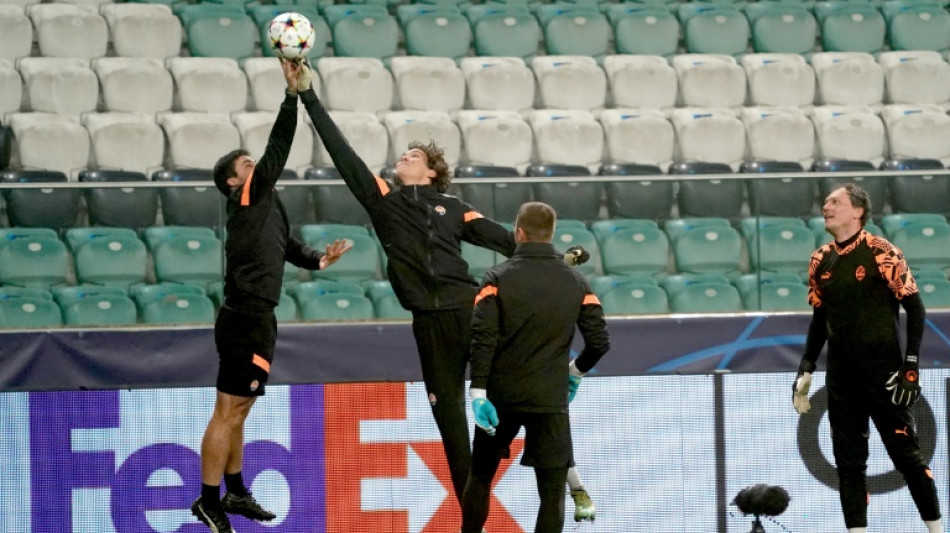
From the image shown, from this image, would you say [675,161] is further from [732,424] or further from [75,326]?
[75,326]

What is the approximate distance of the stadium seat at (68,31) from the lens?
485 inches

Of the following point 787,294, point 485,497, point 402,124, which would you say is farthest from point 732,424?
point 402,124

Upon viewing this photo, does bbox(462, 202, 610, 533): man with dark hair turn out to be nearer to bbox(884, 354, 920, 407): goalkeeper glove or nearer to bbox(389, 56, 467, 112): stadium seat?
bbox(884, 354, 920, 407): goalkeeper glove

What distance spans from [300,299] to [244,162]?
209 centimetres

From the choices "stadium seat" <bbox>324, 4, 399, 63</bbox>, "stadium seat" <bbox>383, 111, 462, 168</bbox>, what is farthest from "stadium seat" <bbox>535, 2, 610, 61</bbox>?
"stadium seat" <bbox>383, 111, 462, 168</bbox>

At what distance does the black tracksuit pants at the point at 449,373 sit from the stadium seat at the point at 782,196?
319cm

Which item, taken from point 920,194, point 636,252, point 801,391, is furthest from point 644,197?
point 801,391

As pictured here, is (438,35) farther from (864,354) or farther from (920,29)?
(864,354)

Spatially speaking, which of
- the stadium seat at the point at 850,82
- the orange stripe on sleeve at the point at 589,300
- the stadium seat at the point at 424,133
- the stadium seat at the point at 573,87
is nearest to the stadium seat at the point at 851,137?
the stadium seat at the point at 850,82

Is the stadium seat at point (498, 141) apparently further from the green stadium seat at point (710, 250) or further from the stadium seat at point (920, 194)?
the stadium seat at point (920, 194)

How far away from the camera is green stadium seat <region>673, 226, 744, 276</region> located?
9492mm

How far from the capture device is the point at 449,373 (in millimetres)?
7008

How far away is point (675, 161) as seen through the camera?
12.1 m

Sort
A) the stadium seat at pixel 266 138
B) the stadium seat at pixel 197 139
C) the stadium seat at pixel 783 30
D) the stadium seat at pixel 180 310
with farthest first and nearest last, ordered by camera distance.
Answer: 1. the stadium seat at pixel 783 30
2. the stadium seat at pixel 266 138
3. the stadium seat at pixel 197 139
4. the stadium seat at pixel 180 310
